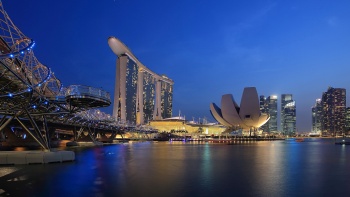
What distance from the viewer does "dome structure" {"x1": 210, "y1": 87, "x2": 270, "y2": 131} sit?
130312mm

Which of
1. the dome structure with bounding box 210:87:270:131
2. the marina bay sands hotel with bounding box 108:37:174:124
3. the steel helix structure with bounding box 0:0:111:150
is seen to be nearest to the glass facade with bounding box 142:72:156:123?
the marina bay sands hotel with bounding box 108:37:174:124

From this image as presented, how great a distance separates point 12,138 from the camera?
222 feet

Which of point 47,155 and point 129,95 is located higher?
point 129,95

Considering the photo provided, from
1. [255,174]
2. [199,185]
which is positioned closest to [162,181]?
[199,185]

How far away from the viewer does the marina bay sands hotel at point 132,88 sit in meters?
133

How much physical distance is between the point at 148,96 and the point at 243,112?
65101mm

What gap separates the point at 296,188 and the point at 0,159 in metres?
19.4

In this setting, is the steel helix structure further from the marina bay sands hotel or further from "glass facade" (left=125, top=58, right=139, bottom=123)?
"glass facade" (left=125, top=58, right=139, bottom=123)

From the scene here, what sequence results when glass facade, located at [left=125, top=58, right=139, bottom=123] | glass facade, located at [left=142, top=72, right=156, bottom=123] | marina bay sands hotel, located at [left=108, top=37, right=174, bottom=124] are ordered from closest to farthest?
1. marina bay sands hotel, located at [left=108, top=37, right=174, bottom=124]
2. glass facade, located at [left=125, top=58, right=139, bottom=123]
3. glass facade, located at [left=142, top=72, right=156, bottom=123]

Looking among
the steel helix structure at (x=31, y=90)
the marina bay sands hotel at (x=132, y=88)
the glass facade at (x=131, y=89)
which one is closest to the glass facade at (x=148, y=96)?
the marina bay sands hotel at (x=132, y=88)

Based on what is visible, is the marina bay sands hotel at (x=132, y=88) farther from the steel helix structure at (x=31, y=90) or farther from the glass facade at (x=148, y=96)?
the steel helix structure at (x=31, y=90)

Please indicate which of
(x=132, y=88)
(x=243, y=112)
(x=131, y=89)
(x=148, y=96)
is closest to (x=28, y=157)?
(x=243, y=112)

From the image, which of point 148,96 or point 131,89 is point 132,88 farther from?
point 148,96

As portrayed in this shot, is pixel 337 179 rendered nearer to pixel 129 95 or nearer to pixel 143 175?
pixel 143 175
